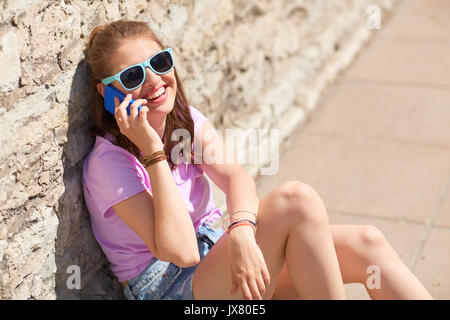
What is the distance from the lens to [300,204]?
2.48 meters

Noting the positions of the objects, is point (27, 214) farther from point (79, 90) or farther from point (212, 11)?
point (212, 11)

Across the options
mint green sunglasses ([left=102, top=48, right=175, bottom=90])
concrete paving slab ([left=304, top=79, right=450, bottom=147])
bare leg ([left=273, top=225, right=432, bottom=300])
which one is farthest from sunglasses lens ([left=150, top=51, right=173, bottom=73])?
concrete paving slab ([left=304, top=79, right=450, bottom=147])

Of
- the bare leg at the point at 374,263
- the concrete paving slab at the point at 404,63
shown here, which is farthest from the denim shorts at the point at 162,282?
the concrete paving slab at the point at 404,63

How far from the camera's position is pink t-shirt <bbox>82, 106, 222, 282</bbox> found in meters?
2.49

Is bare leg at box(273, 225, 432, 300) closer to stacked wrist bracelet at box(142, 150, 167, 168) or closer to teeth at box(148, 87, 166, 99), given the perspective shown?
stacked wrist bracelet at box(142, 150, 167, 168)

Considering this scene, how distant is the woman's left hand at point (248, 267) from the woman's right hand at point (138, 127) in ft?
1.50

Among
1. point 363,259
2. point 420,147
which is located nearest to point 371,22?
point 420,147

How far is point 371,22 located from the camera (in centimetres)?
580

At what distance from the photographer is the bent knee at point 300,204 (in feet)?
8.07

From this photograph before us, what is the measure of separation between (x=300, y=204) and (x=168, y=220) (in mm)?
489

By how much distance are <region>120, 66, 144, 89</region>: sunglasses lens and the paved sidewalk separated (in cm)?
139

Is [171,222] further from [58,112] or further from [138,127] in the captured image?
[58,112]

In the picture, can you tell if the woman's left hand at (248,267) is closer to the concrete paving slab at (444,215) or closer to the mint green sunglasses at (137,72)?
the mint green sunglasses at (137,72)
